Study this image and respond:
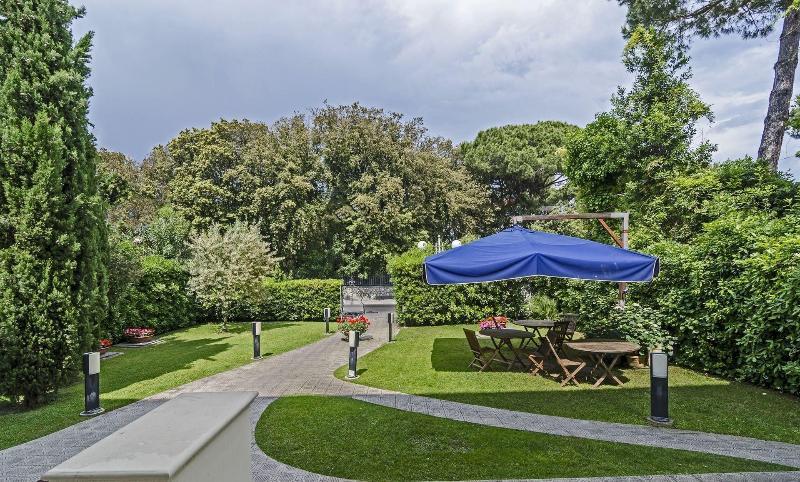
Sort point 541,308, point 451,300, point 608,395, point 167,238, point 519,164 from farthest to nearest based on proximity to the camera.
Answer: point 519,164, point 167,238, point 451,300, point 541,308, point 608,395

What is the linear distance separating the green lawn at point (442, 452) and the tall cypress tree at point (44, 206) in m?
4.12

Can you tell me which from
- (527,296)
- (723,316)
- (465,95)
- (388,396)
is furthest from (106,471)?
(465,95)

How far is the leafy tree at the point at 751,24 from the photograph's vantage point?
38.8ft

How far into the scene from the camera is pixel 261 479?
384 cm

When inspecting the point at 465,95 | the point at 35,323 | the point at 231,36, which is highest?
the point at 465,95

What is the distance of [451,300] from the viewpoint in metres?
15.7

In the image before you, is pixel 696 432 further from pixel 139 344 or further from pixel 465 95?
pixel 465 95

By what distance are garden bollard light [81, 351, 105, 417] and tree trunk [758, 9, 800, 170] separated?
16.7 m

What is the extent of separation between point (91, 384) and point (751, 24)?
18.3m

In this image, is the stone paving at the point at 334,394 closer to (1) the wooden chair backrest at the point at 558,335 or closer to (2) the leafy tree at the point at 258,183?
(1) the wooden chair backrest at the point at 558,335

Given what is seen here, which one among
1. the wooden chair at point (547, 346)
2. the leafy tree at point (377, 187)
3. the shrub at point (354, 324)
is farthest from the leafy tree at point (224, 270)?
the wooden chair at point (547, 346)

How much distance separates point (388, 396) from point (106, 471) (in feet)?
19.0

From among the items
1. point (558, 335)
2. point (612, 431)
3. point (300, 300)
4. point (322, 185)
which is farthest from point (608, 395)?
point (322, 185)

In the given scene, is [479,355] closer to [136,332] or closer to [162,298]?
[136,332]
